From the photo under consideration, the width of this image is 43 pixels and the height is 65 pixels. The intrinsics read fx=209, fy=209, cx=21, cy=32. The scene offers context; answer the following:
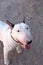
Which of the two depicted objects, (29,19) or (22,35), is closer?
(22,35)

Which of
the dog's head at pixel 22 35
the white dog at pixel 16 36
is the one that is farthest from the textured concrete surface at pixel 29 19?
the dog's head at pixel 22 35

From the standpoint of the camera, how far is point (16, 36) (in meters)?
1.74

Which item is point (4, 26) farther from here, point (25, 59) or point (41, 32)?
point (41, 32)

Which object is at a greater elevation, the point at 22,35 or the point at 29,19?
the point at 29,19

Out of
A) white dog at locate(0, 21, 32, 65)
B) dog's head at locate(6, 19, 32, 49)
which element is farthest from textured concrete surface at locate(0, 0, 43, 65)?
dog's head at locate(6, 19, 32, 49)

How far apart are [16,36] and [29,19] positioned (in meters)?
0.95

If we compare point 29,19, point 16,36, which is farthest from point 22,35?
point 29,19

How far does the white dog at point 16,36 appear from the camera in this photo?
1.70 metres

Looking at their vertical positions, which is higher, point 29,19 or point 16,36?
point 29,19

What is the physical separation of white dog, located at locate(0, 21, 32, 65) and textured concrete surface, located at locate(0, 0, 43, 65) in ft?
0.36

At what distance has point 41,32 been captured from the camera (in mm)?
2441

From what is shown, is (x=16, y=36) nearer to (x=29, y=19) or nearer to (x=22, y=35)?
(x=22, y=35)

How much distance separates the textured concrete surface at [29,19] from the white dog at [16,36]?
0.11 meters

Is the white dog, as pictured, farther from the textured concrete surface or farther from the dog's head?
the textured concrete surface
